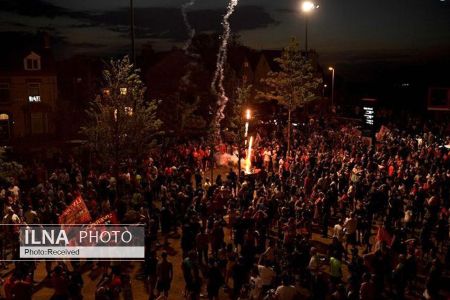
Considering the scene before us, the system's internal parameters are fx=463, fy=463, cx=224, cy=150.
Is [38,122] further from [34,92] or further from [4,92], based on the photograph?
[4,92]

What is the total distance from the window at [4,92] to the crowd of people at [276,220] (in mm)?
19808

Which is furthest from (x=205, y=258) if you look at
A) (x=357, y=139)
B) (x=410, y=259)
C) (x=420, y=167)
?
(x=357, y=139)

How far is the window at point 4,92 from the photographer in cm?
4234

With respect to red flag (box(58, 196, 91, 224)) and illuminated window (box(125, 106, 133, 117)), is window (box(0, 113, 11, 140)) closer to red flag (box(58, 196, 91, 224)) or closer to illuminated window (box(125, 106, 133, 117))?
illuminated window (box(125, 106, 133, 117))

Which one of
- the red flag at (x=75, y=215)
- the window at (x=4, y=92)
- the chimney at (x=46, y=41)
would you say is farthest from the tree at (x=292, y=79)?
the chimney at (x=46, y=41)

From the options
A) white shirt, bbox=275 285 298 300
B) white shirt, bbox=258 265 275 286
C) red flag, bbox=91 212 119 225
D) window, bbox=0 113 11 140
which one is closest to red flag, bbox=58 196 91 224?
red flag, bbox=91 212 119 225

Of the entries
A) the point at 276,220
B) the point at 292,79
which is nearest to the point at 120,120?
the point at 276,220

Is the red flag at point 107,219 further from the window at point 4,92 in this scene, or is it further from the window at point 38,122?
the window at point 4,92

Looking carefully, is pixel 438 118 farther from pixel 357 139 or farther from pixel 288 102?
pixel 288 102

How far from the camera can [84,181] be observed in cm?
2180

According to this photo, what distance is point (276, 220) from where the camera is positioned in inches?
661

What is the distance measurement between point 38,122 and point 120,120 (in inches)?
1117

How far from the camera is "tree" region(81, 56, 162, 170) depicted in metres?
19.0

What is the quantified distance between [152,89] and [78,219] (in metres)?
34.1
